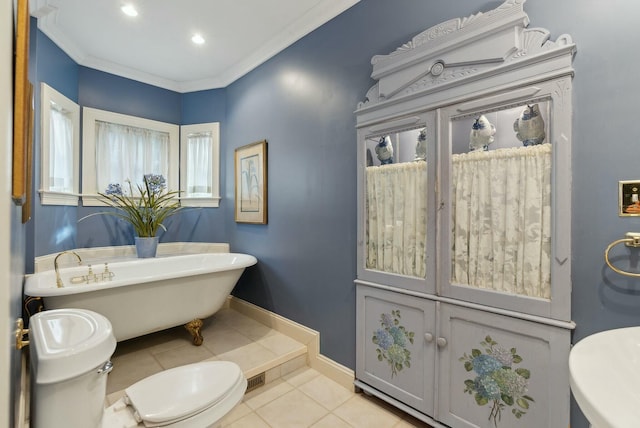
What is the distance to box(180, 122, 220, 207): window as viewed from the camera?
3514mm

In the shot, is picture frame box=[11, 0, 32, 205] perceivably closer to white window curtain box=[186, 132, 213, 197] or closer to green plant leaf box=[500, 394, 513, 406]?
green plant leaf box=[500, 394, 513, 406]

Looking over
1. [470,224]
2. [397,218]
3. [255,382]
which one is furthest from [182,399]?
[470,224]

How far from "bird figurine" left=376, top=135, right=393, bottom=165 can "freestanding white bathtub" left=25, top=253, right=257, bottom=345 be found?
1.48 meters

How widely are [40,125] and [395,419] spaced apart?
11.2ft

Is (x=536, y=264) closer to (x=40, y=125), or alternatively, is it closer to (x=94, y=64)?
(x=40, y=125)

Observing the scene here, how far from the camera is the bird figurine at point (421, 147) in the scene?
168cm

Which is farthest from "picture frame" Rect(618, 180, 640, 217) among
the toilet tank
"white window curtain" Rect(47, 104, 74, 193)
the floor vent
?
"white window curtain" Rect(47, 104, 74, 193)

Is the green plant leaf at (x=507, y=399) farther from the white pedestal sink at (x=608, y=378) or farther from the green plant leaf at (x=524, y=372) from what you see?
the white pedestal sink at (x=608, y=378)

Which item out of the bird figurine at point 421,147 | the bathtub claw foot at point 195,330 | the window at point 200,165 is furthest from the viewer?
the window at point 200,165

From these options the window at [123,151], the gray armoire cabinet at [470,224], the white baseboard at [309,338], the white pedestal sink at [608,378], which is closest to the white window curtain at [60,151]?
the window at [123,151]

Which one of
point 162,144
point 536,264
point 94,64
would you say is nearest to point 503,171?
point 536,264

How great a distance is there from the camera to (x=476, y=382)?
1443mm

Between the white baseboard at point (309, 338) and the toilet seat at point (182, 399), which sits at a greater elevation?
the toilet seat at point (182, 399)

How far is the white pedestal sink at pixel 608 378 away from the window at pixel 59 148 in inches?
134
